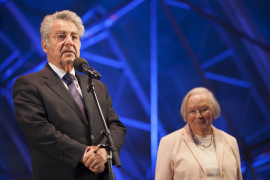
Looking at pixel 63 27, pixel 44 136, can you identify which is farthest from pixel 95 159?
pixel 63 27

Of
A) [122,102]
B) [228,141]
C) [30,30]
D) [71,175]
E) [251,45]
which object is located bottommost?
[71,175]

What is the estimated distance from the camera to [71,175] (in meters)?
1.50

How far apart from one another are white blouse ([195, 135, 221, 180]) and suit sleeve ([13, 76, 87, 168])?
50.2 inches


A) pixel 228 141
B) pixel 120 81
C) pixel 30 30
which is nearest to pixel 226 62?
pixel 120 81

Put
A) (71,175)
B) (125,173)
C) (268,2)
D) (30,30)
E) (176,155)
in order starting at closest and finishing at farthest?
(71,175), (176,155), (30,30), (125,173), (268,2)

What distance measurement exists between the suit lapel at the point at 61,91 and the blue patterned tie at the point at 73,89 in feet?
0.17

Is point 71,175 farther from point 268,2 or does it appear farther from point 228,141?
point 268,2

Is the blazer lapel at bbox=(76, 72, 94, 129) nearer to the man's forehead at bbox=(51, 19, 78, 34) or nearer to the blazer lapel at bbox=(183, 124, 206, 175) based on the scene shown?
the man's forehead at bbox=(51, 19, 78, 34)

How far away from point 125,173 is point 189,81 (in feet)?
5.89

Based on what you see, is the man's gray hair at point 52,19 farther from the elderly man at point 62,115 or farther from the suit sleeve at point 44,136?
the suit sleeve at point 44,136

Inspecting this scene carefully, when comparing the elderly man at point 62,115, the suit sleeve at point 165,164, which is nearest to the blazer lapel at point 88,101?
the elderly man at point 62,115

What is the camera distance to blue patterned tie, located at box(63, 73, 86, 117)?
5.57ft

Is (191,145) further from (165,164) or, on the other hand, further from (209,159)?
(165,164)

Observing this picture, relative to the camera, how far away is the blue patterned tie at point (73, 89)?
170 cm
